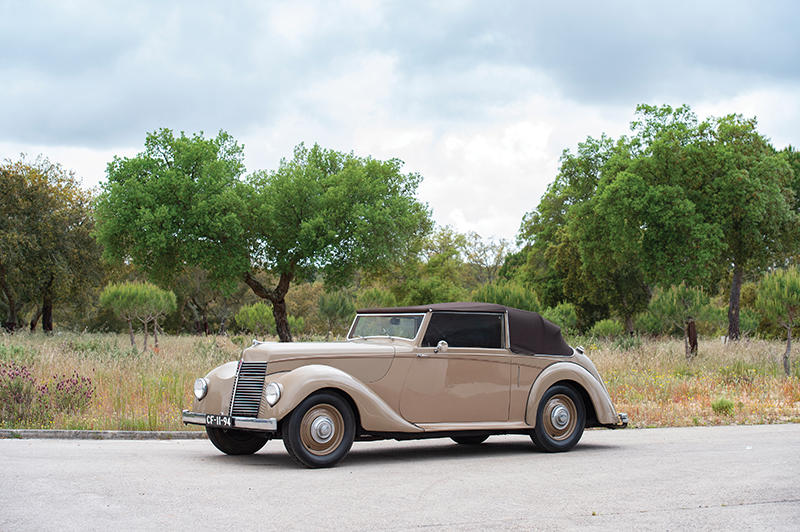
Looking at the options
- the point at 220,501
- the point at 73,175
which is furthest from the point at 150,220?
→ the point at 220,501

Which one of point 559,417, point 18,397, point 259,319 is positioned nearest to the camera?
point 559,417

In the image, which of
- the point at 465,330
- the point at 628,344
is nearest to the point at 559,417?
the point at 465,330

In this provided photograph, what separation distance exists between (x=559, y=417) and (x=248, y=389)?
4275 millimetres

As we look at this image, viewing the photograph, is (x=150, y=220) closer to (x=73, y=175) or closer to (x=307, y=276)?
(x=307, y=276)

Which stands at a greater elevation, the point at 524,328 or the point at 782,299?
the point at 782,299

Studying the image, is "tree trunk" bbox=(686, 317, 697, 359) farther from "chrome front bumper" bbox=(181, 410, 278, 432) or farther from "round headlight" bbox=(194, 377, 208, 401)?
"chrome front bumper" bbox=(181, 410, 278, 432)

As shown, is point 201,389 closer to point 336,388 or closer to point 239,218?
point 336,388

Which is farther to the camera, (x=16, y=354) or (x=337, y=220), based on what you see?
(x=337, y=220)

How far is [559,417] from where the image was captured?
11.2 meters

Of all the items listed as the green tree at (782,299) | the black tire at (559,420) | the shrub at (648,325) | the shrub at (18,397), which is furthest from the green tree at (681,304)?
the shrub at (18,397)

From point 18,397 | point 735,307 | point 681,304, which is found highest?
point 735,307

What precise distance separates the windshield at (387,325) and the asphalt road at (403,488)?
1.58 meters

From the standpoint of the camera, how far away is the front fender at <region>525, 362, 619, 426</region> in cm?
1098

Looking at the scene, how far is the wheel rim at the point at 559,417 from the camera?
36.8 feet
